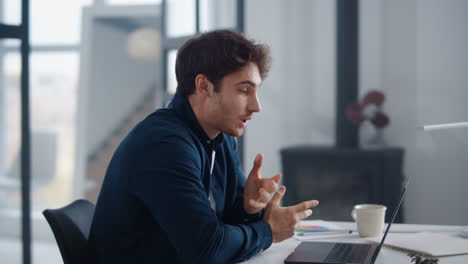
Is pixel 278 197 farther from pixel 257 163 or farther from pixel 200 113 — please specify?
pixel 200 113

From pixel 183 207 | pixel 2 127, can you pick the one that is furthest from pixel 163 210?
pixel 2 127

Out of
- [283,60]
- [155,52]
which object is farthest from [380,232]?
[155,52]

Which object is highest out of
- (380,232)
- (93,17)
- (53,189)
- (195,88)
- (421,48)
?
(93,17)

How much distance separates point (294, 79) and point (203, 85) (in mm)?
3031

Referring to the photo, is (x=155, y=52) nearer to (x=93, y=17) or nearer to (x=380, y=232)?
(x=93, y=17)

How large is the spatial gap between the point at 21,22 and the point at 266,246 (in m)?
1.93

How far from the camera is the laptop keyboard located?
1.26 meters

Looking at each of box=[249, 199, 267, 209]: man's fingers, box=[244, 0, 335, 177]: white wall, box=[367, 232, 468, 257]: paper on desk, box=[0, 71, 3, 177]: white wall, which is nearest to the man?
box=[249, 199, 267, 209]: man's fingers

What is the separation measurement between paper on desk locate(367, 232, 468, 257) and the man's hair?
2.10ft

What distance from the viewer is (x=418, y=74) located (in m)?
4.12

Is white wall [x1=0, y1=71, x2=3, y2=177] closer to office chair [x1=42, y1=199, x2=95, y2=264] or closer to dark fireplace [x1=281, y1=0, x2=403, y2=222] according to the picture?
dark fireplace [x1=281, y1=0, x2=403, y2=222]

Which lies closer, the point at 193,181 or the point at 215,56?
the point at 193,181

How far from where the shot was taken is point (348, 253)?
4.37ft

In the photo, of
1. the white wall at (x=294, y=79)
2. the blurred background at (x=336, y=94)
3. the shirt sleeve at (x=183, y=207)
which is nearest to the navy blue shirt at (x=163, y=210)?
the shirt sleeve at (x=183, y=207)
